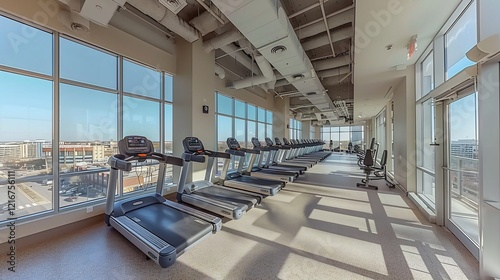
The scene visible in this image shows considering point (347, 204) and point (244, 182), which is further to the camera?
point (244, 182)

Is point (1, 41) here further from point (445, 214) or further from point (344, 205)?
point (445, 214)

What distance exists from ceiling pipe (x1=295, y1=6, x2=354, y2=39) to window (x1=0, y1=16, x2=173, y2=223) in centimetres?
379

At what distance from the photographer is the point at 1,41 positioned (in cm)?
269

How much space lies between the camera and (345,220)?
3191mm

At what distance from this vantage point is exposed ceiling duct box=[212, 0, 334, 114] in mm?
2711

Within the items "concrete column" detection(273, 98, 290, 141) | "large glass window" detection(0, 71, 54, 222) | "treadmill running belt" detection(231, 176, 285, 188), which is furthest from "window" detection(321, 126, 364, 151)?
"large glass window" detection(0, 71, 54, 222)

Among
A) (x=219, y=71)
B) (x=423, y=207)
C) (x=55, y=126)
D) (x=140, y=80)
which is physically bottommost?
(x=423, y=207)

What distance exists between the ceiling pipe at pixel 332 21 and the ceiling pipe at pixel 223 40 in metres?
1.38

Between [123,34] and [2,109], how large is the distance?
2252 millimetres

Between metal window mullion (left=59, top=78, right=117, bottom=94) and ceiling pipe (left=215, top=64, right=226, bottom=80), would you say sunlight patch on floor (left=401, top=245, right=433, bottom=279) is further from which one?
ceiling pipe (left=215, top=64, right=226, bottom=80)

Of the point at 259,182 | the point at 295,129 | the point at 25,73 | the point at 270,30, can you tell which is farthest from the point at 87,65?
the point at 295,129

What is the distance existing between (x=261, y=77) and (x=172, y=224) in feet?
15.5

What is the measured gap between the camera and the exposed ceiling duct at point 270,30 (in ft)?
8.89

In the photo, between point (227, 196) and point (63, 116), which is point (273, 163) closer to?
point (227, 196)
